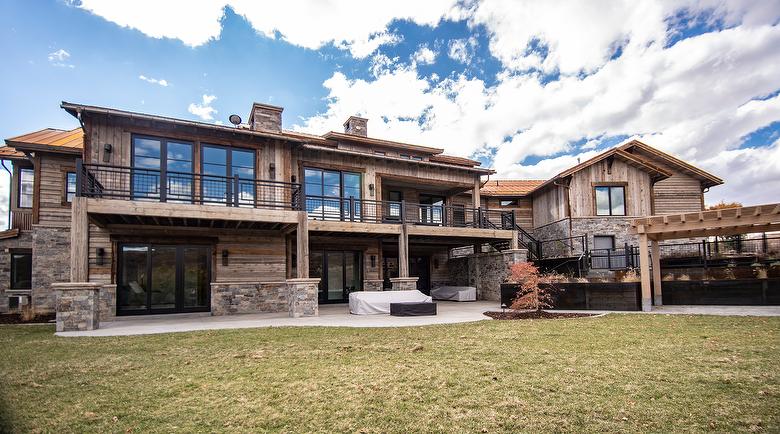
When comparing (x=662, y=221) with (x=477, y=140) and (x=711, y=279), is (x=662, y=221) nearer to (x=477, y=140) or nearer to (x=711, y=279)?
(x=711, y=279)

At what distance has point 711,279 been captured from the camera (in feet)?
42.3

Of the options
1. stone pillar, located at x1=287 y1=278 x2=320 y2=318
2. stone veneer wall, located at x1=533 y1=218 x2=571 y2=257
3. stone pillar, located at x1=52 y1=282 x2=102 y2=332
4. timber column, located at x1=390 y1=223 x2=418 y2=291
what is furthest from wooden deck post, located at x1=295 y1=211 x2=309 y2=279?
stone veneer wall, located at x1=533 y1=218 x2=571 y2=257

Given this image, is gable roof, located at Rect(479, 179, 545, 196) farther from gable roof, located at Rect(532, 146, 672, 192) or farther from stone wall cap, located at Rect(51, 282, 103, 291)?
stone wall cap, located at Rect(51, 282, 103, 291)

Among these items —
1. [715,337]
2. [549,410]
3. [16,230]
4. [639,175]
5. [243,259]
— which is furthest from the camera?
[639,175]

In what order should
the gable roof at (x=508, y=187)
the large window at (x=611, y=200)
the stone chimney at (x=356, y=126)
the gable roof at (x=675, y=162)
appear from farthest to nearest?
the gable roof at (x=508, y=187), the gable roof at (x=675, y=162), the large window at (x=611, y=200), the stone chimney at (x=356, y=126)

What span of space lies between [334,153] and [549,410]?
531 inches

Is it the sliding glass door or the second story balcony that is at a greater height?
the second story balcony

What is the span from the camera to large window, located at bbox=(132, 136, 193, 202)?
12500mm

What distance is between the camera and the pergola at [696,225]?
1059cm

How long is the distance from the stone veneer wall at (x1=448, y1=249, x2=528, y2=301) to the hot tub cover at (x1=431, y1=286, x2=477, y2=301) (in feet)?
2.01

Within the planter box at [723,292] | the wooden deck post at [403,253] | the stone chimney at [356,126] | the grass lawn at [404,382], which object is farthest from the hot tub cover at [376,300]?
the stone chimney at [356,126]

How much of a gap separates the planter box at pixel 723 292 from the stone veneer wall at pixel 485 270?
17.4ft

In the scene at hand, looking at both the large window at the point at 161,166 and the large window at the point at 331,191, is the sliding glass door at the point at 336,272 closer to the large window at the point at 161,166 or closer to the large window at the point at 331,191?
the large window at the point at 331,191

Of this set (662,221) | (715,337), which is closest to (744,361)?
(715,337)
